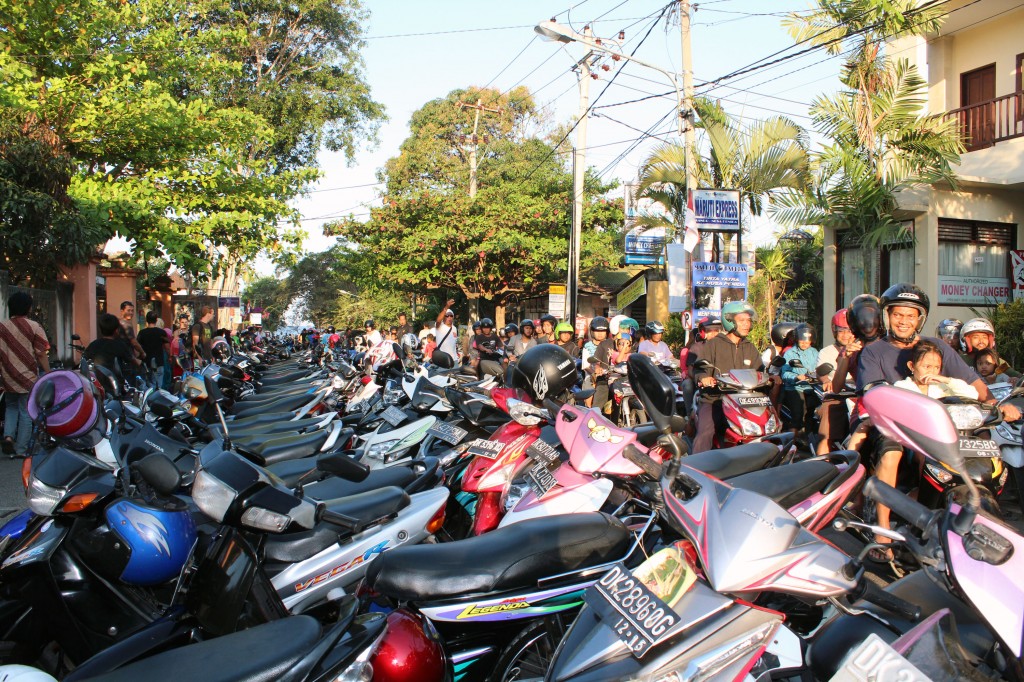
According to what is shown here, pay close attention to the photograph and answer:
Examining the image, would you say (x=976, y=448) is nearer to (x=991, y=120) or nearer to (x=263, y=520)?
(x=263, y=520)

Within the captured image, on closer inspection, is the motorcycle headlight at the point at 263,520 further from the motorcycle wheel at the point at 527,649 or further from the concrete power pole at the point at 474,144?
the concrete power pole at the point at 474,144

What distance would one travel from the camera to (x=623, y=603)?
2.04 meters

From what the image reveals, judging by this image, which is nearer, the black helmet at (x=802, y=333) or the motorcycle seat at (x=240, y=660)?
the motorcycle seat at (x=240, y=660)

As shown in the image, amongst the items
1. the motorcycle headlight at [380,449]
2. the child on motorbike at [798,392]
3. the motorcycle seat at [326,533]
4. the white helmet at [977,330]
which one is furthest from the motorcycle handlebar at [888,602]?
the child on motorbike at [798,392]

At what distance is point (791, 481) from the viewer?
9.96 feet

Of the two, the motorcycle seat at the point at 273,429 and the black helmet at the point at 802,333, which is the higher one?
the black helmet at the point at 802,333

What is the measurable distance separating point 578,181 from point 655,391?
1657cm

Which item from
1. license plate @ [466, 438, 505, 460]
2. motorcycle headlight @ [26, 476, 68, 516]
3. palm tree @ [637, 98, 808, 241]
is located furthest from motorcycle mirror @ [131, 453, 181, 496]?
palm tree @ [637, 98, 808, 241]

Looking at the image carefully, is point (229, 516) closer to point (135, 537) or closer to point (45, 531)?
point (135, 537)

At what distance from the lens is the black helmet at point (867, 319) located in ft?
19.7

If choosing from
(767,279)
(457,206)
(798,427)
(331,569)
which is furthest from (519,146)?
(331,569)

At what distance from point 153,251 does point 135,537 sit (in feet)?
37.3

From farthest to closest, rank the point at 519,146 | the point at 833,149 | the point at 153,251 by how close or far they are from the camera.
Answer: the point at 519,146, the point at 153,251, the point at 833,149

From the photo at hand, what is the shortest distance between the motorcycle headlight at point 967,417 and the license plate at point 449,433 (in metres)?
3.81
